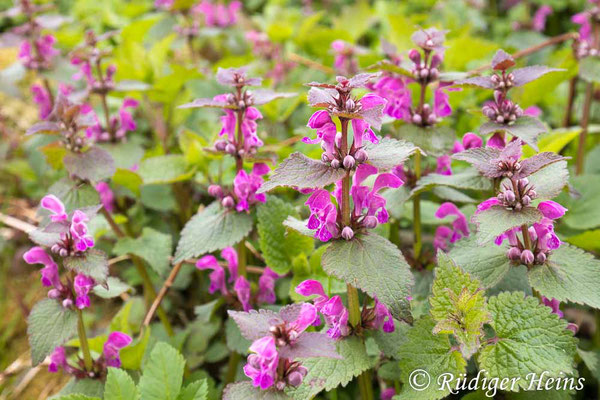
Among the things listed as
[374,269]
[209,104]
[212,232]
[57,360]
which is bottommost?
[57,360]

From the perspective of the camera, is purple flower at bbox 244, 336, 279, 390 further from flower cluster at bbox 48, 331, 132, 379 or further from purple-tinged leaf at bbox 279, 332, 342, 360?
flower cluster at bbox 48, 331, 132, 379

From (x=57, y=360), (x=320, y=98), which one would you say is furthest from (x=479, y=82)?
(x=57, y=360)

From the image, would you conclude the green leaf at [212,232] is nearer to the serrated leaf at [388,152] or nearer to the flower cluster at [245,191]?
the flower cluster at [245,191]

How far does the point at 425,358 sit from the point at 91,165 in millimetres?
1122

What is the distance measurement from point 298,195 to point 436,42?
2.97ft

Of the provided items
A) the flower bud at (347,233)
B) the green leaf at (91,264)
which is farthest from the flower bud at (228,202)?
the flower bud at (347,233)

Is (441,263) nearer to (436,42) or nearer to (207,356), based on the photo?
(436,42)

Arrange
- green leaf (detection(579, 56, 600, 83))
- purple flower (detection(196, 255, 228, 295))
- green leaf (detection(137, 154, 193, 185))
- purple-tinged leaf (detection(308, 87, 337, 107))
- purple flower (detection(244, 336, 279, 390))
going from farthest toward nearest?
green leaf (detection(579, 56, 600, 83))
green leaf (detection(137, 154, 193, 185))
purple flower (detection(196, 255, 228, 295))
purple-tinged leaf (detection(308, 87, 337, 107))
purple flower (detection(244, 336, 279, 390))

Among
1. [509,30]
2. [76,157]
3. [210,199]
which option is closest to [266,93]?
[76,157]

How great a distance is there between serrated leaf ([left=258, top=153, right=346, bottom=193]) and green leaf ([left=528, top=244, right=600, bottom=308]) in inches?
19.6

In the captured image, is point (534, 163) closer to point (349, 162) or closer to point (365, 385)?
point (349, 162)

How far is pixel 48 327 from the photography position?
135 cm

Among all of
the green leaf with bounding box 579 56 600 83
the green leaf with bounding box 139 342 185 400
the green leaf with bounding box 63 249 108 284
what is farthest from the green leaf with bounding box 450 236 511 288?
the green leaf with bounding box 579 56 600 83

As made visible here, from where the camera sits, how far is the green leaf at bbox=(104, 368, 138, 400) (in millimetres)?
1262
